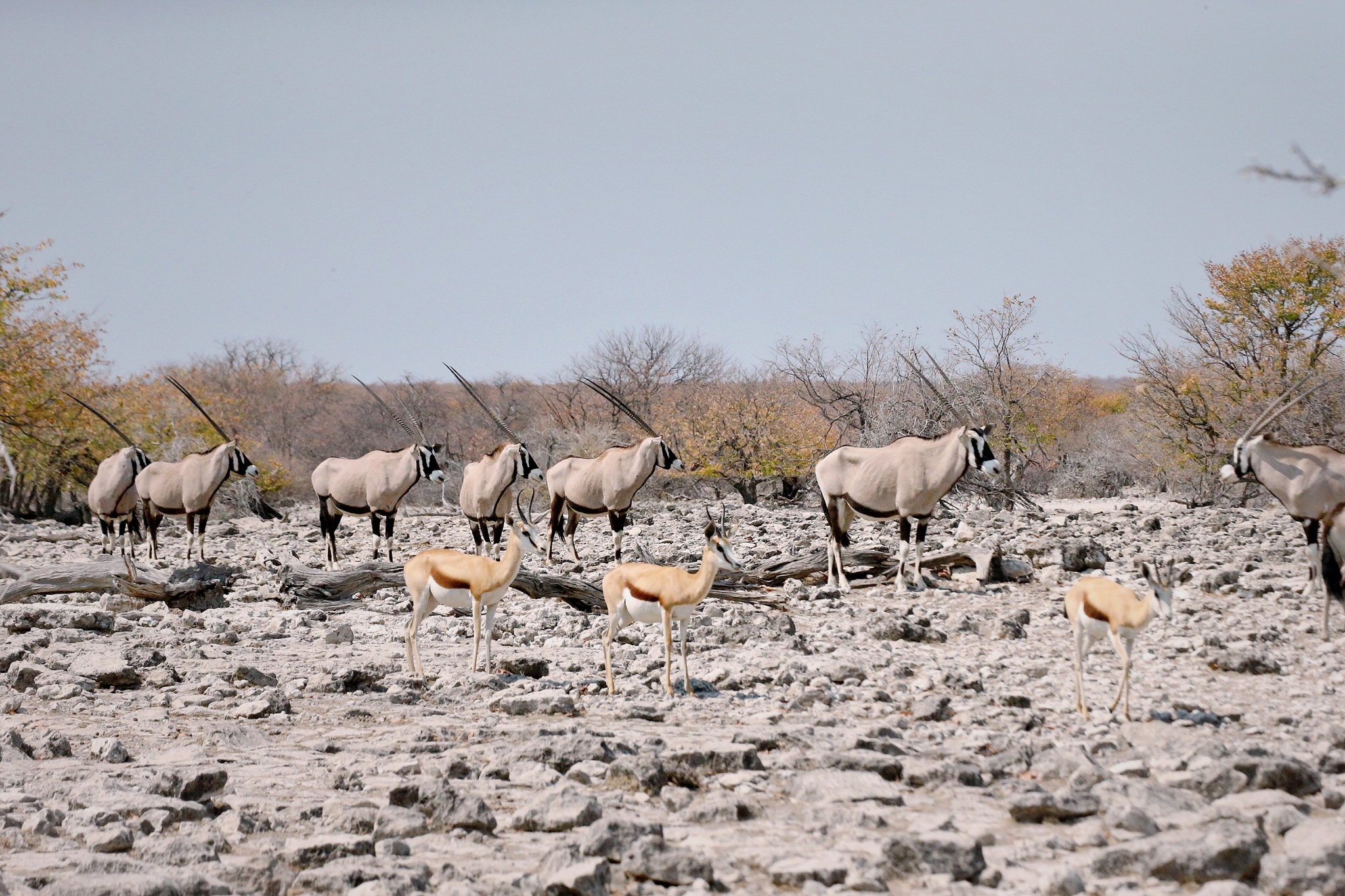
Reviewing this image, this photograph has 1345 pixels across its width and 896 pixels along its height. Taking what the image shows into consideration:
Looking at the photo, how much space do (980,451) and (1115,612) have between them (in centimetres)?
618

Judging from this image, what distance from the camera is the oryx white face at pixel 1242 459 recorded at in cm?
Answer: 1135

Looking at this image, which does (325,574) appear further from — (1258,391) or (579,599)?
(1258,391)

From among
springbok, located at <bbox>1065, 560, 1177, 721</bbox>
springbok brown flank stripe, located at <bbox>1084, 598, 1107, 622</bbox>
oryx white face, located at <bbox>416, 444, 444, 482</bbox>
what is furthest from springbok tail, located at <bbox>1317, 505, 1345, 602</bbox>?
oryx white face, located at <bbox>416, 444, 444, 482</bbox>

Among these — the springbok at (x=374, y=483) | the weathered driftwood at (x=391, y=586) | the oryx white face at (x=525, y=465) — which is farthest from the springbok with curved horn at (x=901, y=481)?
the springbok at (x=374, y=483)

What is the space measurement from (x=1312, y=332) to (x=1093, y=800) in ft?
69.7

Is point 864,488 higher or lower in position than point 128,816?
higher

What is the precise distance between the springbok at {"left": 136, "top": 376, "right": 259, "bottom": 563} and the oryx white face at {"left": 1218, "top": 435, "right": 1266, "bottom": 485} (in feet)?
48.6

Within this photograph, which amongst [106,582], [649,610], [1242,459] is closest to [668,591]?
[649,610]

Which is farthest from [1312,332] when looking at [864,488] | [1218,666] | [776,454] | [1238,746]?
[1238,746]

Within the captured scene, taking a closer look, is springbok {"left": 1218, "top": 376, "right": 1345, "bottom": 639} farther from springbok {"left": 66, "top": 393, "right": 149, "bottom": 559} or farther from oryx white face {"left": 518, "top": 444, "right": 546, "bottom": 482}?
springbok {"left": 66, "top": 393, "right": 149, "bottom": 559}

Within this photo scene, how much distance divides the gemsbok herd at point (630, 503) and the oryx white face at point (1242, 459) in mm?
16

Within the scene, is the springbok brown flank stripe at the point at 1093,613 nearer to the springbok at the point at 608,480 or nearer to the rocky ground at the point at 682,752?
the rocky ground at the point at 682,752

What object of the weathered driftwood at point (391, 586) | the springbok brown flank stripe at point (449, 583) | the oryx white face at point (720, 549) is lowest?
the weathered driftwood at point (391, 586)

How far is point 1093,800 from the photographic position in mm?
4910
